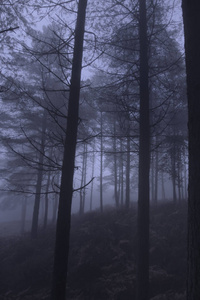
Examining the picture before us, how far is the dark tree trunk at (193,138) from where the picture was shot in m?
3.24

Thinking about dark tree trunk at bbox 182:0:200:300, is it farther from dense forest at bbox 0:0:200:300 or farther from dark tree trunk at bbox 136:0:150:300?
dark tree trunk at bbox 136:0:150:300

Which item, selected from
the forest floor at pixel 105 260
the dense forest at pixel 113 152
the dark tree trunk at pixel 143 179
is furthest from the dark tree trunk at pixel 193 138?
Result: the forest floor at pixel 105 260

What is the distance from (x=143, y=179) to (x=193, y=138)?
330 centimetres

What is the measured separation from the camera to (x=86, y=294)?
9.07 metres

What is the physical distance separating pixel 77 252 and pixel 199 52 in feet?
39.2

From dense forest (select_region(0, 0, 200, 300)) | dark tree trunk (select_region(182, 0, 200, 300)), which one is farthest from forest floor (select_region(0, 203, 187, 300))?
dark tree trunk (select_region(182, 0, 200, 300))

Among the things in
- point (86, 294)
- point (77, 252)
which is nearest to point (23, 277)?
point (77, 252)

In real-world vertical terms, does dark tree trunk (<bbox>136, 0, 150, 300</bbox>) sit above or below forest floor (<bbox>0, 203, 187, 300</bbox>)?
above

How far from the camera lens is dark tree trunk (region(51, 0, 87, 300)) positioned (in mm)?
4785

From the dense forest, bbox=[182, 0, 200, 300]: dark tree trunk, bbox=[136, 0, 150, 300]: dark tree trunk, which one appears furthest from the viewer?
bbox=[136, 0, 150, 300]: dark tree trunk

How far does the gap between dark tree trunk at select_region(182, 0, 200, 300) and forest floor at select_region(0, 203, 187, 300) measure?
5.38 metres

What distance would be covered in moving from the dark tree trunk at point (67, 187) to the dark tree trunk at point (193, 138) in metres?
2.65

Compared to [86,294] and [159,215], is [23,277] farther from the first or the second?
[159,215]

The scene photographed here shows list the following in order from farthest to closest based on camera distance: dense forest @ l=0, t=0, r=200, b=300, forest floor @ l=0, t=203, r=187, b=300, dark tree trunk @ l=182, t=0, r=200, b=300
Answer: forest floor @ l=0, t=203, r=187, b=300
dense forest @ l=0, t=0, r=200, b=300
dark tree trunk @ l=182, t=0, r=200, b=300
